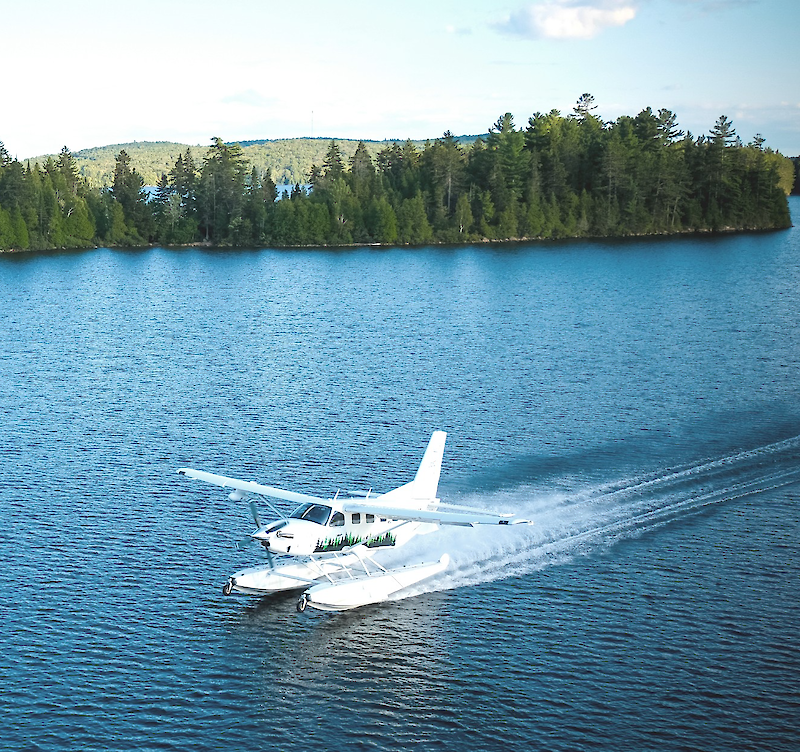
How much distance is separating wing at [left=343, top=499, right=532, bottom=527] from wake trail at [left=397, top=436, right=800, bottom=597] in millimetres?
4127

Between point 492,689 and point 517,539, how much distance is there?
1219 centimetres

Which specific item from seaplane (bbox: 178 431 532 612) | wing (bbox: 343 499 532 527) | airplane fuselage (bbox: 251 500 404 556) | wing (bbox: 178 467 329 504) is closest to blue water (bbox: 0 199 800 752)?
seaplane (bbox: 178 431 532 612)

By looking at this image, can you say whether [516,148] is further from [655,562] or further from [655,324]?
[655,562]

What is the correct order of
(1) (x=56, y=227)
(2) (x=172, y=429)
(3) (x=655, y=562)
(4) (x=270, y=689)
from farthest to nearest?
1. (1) (x=56, y=227)
2. (2) (x=172, y=429)
3. (3) (x=655, y=562)
4. (4) (x=270, y=689)

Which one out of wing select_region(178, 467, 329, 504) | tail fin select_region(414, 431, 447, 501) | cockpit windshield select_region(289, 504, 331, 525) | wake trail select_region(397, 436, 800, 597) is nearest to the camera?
cockpit windshield select_region(289, 504, 331, 525)

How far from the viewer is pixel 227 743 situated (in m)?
30.9

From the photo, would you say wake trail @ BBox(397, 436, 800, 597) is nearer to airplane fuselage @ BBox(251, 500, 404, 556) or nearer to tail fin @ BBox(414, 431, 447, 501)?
tail fin @ BBox(414, 431, 447, 501)

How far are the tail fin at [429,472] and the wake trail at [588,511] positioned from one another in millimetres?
2278

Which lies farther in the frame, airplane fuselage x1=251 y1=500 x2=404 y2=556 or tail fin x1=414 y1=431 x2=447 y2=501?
tail fin x1=414 y1=431 x2=447 y2=501

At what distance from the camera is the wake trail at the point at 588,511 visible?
142ft

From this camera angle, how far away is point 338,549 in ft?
128

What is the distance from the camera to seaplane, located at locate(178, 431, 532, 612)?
37.7 meters

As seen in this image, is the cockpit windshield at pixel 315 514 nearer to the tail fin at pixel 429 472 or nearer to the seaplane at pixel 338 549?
the seaplane at pixel 338 549

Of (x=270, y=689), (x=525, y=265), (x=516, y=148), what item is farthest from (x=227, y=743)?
(x=516, y=148)
